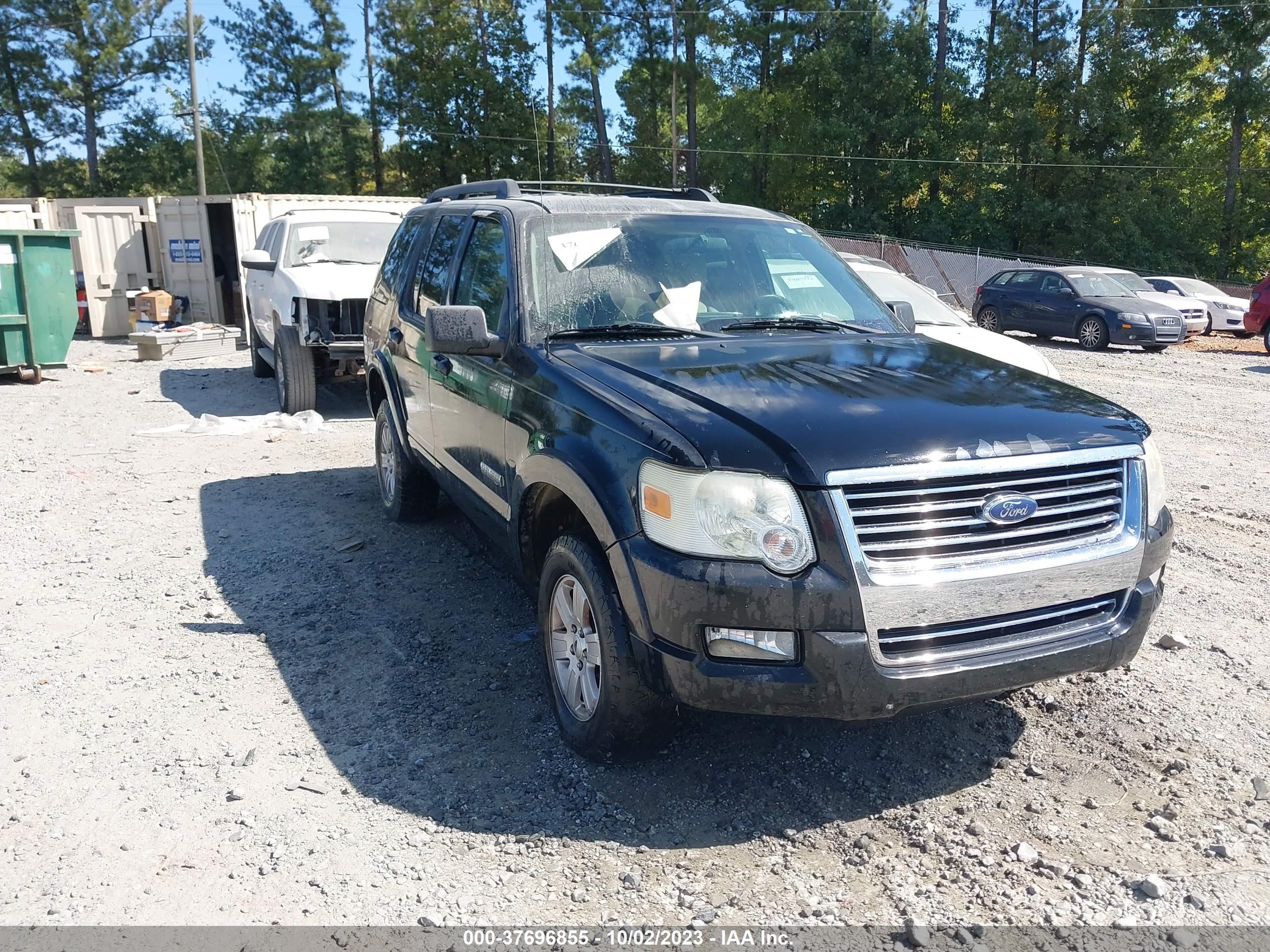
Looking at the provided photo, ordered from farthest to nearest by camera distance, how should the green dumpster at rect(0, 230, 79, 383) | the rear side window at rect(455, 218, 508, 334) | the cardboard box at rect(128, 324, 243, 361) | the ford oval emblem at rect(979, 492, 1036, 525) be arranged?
the cardboard box at rect(128, 324, 243, 361) < the green dumpster at rect(0, 230, 79, 383) < the rear side window at rect(455, 218, 508, 334) < the ford oval emblem at rect(979, 492, 1036, 525)

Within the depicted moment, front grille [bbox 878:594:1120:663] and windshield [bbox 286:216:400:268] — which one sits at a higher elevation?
windshield [bbox 286:216:400:268]

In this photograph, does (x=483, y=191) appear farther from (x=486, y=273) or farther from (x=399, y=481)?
(x=399, y=481)

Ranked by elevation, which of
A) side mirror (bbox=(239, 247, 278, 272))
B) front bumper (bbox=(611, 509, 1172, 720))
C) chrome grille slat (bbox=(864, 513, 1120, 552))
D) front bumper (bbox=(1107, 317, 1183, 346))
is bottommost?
front bumper (bbox=(1107, 317, 1183, 346))

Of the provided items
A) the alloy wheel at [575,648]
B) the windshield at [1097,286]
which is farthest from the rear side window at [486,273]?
the windshield at [1097,286]

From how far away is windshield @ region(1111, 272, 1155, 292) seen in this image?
1916 centimetres

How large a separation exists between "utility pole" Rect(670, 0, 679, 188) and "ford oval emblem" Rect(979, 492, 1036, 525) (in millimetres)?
40601

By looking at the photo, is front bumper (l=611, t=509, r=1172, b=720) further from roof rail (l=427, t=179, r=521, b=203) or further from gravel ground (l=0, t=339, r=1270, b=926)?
roof rail (l=427, t=179, r=521, b=203)

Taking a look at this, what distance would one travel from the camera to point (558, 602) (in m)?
3.59

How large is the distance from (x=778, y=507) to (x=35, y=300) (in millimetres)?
12837

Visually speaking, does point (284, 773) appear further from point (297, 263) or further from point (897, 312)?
point (297, 263)

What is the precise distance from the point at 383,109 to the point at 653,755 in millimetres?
48342

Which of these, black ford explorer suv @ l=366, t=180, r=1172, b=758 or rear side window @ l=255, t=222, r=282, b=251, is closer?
black ford explorer suv @ l=366, t=180, r=1172, b=758

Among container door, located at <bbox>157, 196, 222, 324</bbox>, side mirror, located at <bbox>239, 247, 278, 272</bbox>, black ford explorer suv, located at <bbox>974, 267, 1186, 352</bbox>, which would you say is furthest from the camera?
container door, located at <bbox>157, 196, 222, 324</bbox>

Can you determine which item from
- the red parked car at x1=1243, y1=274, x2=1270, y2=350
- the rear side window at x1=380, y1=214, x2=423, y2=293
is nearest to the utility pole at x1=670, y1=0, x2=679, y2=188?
the red parked car at x1=1243, y1=274, x2=1270, y2=350
